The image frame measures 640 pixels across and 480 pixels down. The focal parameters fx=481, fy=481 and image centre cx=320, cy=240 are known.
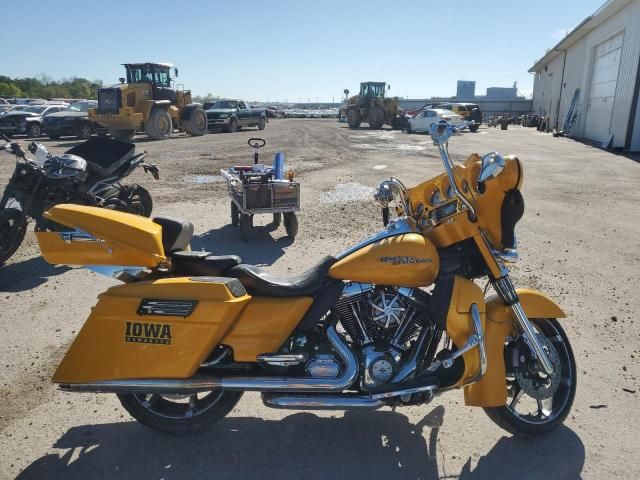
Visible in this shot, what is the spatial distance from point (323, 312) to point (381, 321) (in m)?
0.33

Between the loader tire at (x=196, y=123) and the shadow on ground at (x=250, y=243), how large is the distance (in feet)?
61.4

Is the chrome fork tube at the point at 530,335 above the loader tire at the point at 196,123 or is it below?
below

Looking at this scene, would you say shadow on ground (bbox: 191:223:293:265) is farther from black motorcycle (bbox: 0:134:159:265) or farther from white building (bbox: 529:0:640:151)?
white building (bbox: 529:0:640:151)

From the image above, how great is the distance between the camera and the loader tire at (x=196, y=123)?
81.5 feet

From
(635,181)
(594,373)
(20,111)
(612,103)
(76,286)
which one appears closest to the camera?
(594,373)

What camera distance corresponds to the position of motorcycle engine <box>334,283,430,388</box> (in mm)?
2691

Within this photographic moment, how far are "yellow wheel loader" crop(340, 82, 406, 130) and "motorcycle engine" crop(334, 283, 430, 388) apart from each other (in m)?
32.6

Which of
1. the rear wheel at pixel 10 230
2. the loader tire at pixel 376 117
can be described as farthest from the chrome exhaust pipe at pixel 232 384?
the loader tire at pixel 376 117

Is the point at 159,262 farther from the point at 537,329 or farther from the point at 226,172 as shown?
the point at 226,172

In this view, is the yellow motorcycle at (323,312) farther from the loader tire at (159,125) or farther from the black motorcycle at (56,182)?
the loader tire at (159,125)

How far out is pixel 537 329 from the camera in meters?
3.06

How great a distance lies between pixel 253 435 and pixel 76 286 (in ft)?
10.8

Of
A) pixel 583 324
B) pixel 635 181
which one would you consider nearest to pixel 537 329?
pixel 583 324

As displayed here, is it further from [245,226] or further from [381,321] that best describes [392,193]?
[245,226]
